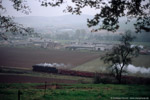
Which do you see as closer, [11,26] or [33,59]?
[11,26]

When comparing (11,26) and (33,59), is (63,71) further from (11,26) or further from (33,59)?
(11,26)

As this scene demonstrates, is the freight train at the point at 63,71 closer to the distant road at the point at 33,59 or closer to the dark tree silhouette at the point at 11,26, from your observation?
the distant road at the point at 33,59

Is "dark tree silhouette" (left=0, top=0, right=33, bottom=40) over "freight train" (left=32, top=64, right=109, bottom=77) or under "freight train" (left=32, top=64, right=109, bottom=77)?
over

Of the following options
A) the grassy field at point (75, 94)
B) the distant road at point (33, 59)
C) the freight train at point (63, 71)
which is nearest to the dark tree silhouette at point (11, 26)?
the grassy field at point (75, 94)

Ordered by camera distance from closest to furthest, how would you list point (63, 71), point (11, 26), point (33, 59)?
1. point (11, 26)
2. point (63, 71)
3. point (33, 59)

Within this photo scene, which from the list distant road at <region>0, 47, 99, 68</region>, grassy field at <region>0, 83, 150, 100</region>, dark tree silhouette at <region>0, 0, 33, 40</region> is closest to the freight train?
distant road at <region>0, 47, 99, 68</region>

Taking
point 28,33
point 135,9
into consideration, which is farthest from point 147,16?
point 28,33

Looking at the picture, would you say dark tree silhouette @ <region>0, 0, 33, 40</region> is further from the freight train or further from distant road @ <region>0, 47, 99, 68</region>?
distant road @ <region>0, 47, 99, 68</region>

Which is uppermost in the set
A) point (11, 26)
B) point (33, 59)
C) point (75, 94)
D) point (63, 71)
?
point (11, 26)

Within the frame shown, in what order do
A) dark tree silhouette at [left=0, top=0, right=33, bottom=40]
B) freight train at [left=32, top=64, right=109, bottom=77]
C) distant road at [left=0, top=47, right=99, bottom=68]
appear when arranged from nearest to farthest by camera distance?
dark tree silhouette at [left=0, top=0, right=33, bottom=40] → freight train at [left=32, top=64, right=109, bottom=77] → distant road at [left=0, top=47, right=99, bottom=68]

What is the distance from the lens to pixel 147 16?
22.8 ft

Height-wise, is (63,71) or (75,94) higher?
(75,94)

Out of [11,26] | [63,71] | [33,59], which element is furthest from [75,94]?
[33,59]

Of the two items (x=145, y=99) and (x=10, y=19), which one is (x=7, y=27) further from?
(x=145, y=99)
